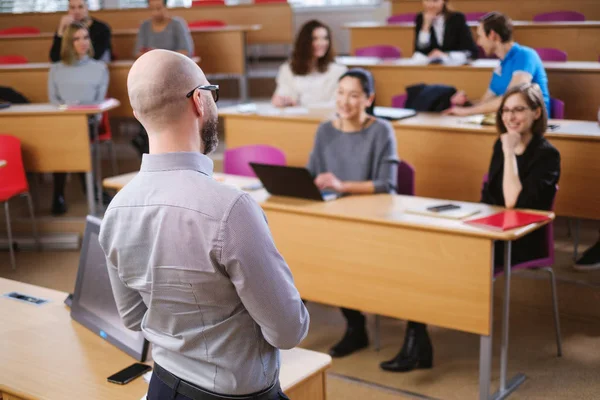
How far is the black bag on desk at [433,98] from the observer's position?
5.37 meters

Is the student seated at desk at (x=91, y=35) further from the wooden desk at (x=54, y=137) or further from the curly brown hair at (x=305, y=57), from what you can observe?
the curly brown hair at (x=305, y=57)

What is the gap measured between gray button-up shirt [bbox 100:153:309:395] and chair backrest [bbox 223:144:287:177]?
9.28ft

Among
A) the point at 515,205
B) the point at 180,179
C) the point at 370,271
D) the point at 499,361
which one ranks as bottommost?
the point at 499,361

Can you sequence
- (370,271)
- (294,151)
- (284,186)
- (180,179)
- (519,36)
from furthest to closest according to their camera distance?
(519,36) < (294,151) < (284,186) < (370,271) < (180,179)

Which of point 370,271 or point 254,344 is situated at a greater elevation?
point 254,344

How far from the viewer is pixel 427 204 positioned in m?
3.44

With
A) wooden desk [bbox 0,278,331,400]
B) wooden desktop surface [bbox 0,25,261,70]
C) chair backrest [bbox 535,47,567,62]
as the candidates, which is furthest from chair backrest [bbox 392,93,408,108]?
wooden desk [bbox 0,278,331,400]

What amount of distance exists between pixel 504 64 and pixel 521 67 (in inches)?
6.7

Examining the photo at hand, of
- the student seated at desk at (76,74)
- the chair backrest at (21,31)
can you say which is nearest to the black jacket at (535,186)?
the student seated at desk at (76,74)

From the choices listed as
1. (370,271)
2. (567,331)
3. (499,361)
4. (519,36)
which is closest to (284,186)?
(370,271)

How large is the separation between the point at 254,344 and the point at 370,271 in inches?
74.4

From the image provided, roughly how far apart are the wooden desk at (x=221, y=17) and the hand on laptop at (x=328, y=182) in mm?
6099

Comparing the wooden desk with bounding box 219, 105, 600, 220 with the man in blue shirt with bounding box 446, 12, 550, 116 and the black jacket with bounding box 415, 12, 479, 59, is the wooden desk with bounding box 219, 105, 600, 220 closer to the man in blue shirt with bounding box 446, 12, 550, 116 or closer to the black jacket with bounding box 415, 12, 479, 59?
the man in blue shirt with bounding box 446, 12, 550, 116

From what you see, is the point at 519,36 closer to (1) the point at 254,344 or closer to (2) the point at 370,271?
(2) the point at 370,271
